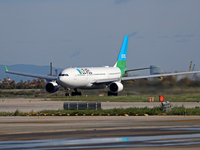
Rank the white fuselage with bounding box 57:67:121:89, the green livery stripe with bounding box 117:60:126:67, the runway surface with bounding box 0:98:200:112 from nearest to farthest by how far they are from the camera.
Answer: the runway surface with bounding box 0:98:200:112 → the white fuselage with bounding box 57:67:121:89 → the green livery stripe with bounding box 117:60:126:67

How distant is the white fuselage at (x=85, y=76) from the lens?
5775 cm

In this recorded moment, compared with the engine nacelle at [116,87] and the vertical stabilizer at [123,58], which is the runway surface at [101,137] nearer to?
the engine nacelle at [116,87]

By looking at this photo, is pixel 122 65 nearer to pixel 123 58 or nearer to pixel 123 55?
pixel 123 58

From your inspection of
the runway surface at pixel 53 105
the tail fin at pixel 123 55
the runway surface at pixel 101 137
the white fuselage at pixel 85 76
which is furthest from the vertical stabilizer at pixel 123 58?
the runway surface at pixel 101 137

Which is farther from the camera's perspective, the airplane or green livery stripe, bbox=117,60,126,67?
green livery stripe, bbox=117,60,126,67

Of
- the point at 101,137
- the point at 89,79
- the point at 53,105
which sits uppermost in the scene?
the point at 89,79

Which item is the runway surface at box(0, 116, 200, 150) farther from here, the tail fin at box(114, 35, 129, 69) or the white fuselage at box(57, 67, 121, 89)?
the tail fin at box(114, 35, 129, 69)

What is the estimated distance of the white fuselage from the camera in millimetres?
57753

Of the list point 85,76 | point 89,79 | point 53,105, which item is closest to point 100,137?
point 53,105

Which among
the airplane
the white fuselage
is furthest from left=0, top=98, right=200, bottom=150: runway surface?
the airplane

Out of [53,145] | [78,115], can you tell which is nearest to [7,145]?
[53,145]

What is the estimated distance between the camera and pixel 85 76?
201ft

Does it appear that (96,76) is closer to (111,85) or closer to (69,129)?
(111,85)

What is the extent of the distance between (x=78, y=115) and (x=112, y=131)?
1127 centimetres
